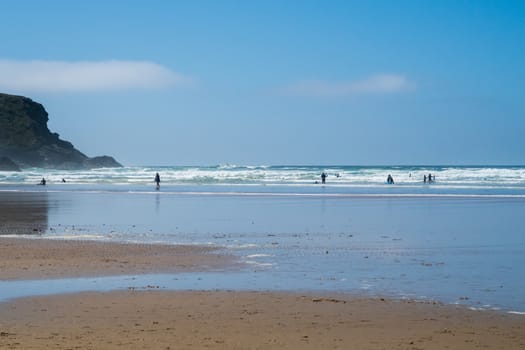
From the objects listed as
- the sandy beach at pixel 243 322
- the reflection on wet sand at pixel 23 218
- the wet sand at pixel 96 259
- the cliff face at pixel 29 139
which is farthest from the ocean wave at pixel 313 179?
the cliff face at pixel 29 139

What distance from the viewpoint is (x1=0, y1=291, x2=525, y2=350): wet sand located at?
8344mm

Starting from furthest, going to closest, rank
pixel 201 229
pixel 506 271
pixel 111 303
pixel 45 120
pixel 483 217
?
pixel 45 120
pixel 483 217
pixel 201 229
pixel 506 271
pixel 111 303

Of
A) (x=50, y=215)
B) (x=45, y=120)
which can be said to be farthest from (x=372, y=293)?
(x=45, y=120)

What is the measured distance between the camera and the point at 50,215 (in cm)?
2856

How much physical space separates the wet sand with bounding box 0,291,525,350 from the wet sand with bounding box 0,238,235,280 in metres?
2.59

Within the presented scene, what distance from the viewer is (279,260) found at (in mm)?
15438

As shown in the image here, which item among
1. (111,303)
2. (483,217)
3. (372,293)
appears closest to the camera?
(111,303)

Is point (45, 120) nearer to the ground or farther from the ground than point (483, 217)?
farther from the ground

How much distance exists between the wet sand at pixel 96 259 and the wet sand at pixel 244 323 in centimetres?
259

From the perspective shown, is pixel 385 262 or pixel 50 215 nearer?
pixel 385 262

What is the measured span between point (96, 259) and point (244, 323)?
22.9 feet

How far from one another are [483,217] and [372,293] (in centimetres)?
1671

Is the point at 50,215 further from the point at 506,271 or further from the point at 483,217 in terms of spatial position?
the point at 506,271

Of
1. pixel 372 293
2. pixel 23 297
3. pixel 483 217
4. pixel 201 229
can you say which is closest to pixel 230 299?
pixel 372 293
